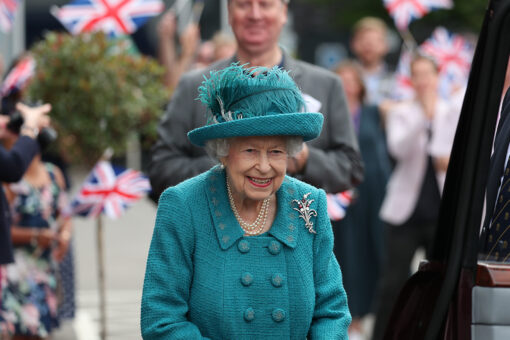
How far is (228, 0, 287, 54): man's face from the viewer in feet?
15.8

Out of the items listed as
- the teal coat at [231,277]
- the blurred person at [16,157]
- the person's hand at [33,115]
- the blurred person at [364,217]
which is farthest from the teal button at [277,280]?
the blurred person at [364,217]

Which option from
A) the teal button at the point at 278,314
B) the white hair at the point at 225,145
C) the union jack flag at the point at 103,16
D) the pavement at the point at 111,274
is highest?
the union jack flag at the point at 103,16

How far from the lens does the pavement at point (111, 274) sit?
6.84 m

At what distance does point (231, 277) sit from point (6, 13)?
559 centimetres

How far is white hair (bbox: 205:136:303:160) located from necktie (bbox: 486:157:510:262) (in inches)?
23.1

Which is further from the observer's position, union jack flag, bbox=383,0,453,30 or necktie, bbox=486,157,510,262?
union jack flag, bbox=383,0,453,30

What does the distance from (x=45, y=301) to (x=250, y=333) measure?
14.6 ft

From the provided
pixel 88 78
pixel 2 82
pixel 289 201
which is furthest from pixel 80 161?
pixel 289 201

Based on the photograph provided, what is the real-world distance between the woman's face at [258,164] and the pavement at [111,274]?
0.47 metres

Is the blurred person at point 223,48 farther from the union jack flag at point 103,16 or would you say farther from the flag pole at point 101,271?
A: the flag pole at point 101,271

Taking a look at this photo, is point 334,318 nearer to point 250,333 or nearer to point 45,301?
point 250,333

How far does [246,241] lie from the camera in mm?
3213

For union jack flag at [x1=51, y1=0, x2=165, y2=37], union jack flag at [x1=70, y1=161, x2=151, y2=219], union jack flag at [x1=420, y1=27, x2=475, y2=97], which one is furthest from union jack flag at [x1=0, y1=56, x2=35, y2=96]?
union jack flag at [x1=420, y1=27, x2=475, y2=97]

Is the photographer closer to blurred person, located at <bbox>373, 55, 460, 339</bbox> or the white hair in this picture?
the white hair
